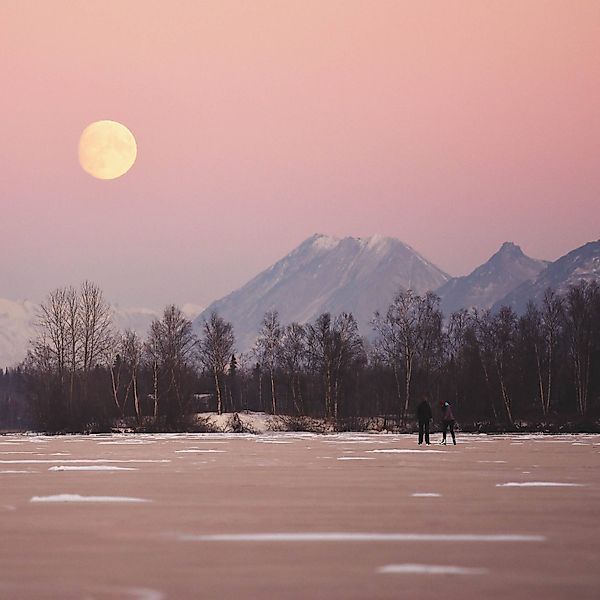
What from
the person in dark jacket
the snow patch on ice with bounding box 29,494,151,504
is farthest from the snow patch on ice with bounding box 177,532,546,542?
the person in dark jacket

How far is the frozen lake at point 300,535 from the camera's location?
7496mm

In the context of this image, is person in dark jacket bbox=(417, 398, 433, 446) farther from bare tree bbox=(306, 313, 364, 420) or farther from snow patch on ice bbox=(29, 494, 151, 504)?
bare tree bbox=(306, 313, 364, 420)

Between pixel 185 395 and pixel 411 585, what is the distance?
69.9 metres

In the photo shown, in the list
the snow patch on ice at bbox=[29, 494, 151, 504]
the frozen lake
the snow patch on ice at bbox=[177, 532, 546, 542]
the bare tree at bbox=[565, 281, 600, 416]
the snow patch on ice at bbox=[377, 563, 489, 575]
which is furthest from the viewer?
the bare tree at bbox=[565, 281, 600, 416]

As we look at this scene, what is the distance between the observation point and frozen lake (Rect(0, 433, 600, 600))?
295 inches

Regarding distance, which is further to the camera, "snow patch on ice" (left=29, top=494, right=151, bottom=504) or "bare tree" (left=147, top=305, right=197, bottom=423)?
"bare tree" (left=147, top=305, right=197, bottom=423)

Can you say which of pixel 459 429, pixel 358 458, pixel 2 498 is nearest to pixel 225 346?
pixel 459 429

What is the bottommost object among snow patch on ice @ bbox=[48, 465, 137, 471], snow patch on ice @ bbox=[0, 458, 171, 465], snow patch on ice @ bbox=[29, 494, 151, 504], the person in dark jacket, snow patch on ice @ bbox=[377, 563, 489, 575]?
snow patch on ice @ bbox=[377, 563, 489, 575]

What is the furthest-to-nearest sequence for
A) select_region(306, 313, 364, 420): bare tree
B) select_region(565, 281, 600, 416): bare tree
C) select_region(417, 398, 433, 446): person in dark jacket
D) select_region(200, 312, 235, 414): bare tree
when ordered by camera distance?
select_region(200, 312, 235, 414): bare tree < select_region(306, 313, 364, 420): bare tree < select_region(565, 281, 600, 416): bare tree < select_region(417, 398, 433, 446): person in dark jacket

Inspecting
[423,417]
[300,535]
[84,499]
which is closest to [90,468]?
[84,499]

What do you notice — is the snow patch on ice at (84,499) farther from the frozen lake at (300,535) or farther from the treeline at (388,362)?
the treeline at (388,362)

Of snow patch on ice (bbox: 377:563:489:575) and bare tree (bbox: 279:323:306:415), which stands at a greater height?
bare tree (bbox: 279:323:306:415)

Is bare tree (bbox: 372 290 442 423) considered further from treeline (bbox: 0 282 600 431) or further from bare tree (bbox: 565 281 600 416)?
bare tree (bbox: 565 281 600 416)

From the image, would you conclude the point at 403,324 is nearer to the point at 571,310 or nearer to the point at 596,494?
the point at 571,310
